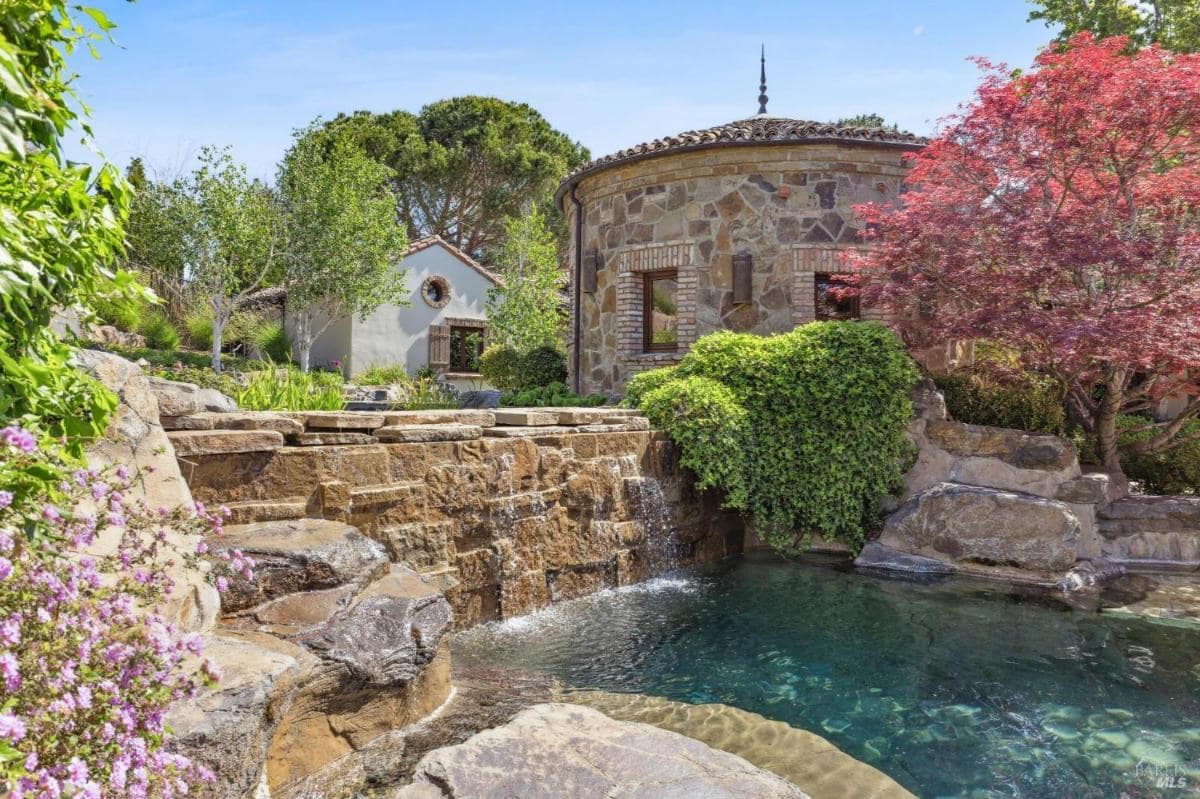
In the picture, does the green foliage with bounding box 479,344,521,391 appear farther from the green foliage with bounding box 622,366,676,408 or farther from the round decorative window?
the round decorative window

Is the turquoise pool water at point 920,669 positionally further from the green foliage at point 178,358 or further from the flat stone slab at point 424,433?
the green foliage at point 178,358

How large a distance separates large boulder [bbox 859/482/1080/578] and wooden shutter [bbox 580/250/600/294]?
242 inches

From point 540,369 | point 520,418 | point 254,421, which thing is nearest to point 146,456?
point 254,421

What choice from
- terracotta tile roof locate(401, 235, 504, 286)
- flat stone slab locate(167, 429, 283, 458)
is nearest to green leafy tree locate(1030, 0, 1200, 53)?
terracotta tile roof locate(401, 235, 504, 286)

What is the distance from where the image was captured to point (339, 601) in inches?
158

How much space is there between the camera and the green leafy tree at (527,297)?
18.4 meters

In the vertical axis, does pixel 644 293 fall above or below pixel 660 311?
above

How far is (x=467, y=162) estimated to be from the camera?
98.1 feet

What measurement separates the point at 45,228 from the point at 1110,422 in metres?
10.1

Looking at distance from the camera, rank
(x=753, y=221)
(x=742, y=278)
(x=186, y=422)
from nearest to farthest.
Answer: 1. (x=186, y=422)
2. (x=742, y=278)
3. (x=753, y=221)

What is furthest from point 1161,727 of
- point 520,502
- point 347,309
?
point 347,309

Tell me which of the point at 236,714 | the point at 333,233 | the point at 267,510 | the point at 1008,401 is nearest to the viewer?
the point at 236,714

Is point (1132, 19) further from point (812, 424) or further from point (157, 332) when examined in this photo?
point (157, 332)

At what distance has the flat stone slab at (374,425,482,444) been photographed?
217 inches
